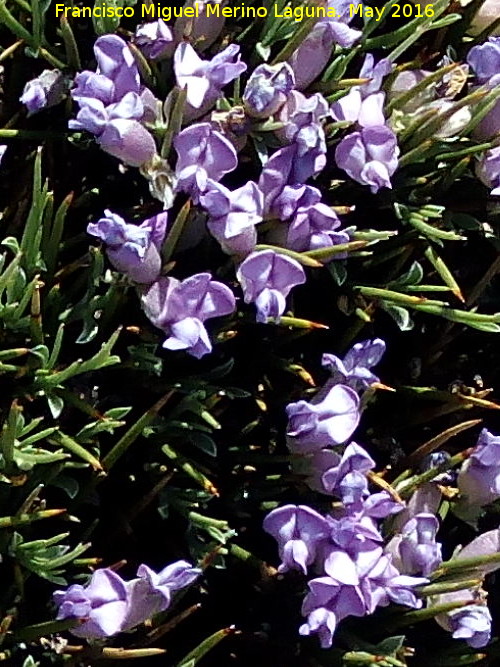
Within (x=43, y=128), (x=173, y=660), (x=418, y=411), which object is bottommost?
(x=173, y=660)

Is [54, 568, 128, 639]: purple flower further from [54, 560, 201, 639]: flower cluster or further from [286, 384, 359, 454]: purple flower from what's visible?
[286, 384, 359, 454]: purple flower

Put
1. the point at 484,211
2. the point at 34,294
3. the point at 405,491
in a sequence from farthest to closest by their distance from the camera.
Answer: the point at 484,211 → the point at 405,491 → the point at 34,294

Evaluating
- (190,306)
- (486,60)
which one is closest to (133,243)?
(190,306)

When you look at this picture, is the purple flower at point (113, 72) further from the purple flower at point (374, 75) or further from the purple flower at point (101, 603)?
the purple flower at point (101, 603)

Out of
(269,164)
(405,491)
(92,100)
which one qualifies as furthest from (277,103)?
(405,491)

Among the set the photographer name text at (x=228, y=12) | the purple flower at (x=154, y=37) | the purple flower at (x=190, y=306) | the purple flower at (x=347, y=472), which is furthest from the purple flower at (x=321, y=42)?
the purple flower at (x=347, y=472)

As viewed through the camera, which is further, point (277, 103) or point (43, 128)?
point (43, 128)

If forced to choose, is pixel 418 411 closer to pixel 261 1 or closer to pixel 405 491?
pixel 405 491

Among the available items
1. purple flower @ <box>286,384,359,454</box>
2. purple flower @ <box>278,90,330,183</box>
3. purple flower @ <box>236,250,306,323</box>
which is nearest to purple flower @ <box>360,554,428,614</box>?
purple flower @ <box>286,384,359,454</box>
